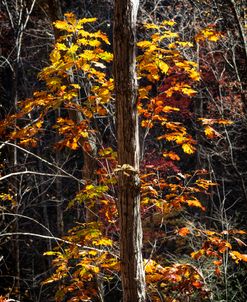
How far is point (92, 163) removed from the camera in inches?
A: 215

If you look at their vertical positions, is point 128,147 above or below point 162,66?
below

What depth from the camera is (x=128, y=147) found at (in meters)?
3.04

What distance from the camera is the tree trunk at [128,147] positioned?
9.37 ft

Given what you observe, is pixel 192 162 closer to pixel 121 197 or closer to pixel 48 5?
pixel 48 5

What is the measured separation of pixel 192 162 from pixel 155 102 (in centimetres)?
1478

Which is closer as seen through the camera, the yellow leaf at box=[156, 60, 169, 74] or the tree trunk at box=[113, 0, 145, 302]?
the tree trunk at box=[113, 0, 145, 302]

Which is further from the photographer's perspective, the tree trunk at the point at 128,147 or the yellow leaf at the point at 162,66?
the yellow leaf at the point at 162,66

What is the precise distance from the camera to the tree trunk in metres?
2.86

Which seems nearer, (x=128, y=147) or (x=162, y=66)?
(x=128, y=147)

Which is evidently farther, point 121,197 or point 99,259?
point 99,259

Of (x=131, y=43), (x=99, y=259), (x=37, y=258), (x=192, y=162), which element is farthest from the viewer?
(x=192, y=162)

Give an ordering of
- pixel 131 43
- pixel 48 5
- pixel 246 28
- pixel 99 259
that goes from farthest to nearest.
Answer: pixel 246 28
pixel 48 5
pixel 99 259
pixel 131 43

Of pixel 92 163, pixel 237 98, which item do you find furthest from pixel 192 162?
pixel 92 163

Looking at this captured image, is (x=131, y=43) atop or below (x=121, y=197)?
atop
